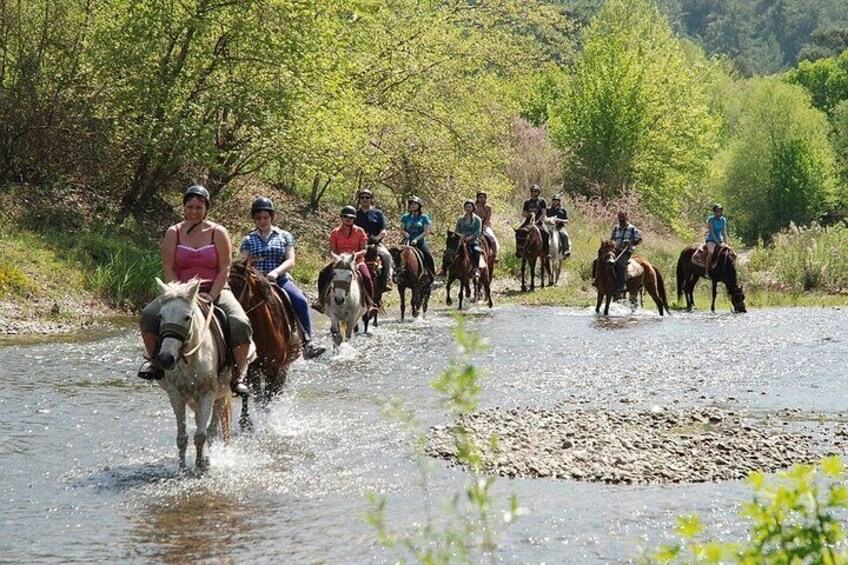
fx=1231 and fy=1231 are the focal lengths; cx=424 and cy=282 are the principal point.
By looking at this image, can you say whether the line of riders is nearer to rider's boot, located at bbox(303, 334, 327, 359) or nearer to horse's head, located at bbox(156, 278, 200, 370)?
rider's boot, located at bbox(303, 334, 327, 359)

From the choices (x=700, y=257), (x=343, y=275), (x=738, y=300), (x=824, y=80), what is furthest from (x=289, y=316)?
(x=824, y=80)

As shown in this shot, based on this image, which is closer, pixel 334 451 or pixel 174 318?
pixel 174 318

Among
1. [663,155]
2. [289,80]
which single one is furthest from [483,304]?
[663,155]

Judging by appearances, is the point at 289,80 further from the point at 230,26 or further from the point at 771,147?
the point at 771,147

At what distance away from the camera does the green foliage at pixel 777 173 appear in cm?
7388

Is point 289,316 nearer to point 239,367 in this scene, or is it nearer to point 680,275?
point 239,367

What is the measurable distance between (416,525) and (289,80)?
20.2 metres

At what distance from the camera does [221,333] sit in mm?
10438

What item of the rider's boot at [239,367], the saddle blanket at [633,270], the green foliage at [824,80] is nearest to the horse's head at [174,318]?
the rider's boot at [239,367]

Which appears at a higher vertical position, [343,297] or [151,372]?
[343,297]

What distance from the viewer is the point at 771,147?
2970 inches

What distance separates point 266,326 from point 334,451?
1.57 meters

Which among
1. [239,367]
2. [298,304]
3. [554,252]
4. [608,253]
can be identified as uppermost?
[554,252]

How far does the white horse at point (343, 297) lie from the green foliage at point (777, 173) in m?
57.0
